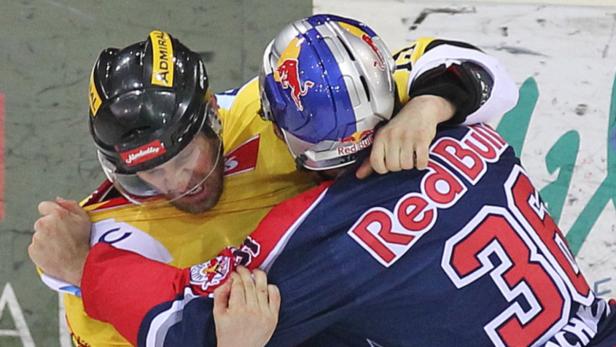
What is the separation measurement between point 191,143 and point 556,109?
1.05m

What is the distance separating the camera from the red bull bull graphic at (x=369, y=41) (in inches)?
47.6

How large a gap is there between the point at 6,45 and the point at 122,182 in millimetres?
772

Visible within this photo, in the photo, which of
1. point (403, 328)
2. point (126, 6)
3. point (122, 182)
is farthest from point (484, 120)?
point (126, 6)

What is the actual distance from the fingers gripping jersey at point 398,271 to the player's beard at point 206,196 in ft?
0.56

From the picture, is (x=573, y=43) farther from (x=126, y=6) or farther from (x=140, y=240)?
(x=140, y=240)

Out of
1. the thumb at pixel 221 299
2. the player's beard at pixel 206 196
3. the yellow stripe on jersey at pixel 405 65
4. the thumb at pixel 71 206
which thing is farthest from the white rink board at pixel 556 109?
the thumb at pixel 221 299

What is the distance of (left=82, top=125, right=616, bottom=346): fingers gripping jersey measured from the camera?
115 centimetres

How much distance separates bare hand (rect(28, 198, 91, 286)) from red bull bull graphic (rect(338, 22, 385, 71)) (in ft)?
1.69

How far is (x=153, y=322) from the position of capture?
1.17 m

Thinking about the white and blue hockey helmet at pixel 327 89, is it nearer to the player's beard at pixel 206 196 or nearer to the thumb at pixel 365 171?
the thumb at pixel 365 171

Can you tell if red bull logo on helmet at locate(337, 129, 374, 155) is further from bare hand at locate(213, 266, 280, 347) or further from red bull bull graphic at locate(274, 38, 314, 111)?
bare hand at locate(213, 266, 280, 347)

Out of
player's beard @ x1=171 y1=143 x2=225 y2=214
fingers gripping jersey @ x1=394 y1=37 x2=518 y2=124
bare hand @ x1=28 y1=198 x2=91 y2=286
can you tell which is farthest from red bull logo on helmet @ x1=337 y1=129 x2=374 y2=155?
bare hand @ x1=28 y1=198 x2=91 y2=286

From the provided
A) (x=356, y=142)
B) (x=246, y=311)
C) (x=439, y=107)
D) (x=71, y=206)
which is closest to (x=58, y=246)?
(x=71, y=206)

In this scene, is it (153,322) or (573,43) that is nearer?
(153,322)
